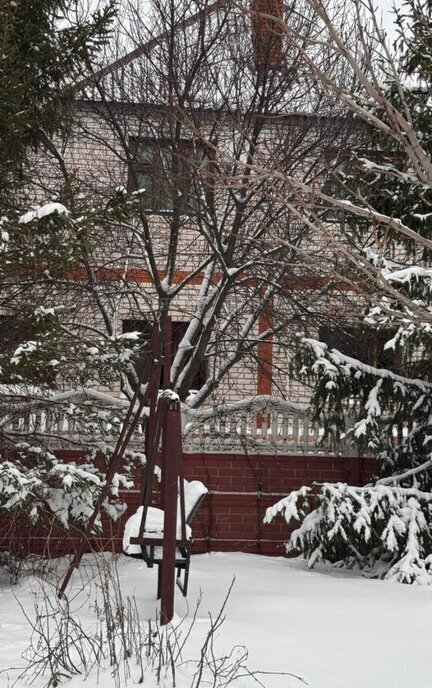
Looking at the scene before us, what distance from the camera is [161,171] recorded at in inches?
404

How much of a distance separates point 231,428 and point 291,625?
4.73 m

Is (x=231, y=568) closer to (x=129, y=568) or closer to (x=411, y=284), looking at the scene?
(x=129, y=568)

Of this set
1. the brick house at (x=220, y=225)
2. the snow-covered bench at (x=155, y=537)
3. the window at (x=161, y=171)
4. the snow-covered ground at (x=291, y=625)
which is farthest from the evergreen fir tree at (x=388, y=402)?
the snow-covered bench at (x=155, y=537)

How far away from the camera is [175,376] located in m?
11.4

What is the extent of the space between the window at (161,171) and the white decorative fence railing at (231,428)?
2349mm

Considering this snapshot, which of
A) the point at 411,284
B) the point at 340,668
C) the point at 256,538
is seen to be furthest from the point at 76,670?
the point at 256,538

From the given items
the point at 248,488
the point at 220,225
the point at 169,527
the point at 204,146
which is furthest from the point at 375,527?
the point at 204,146

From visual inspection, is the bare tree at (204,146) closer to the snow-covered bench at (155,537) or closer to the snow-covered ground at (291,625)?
the snow-covered ground at (291,625)

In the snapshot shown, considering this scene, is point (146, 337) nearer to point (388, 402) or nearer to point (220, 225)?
point (220, 225)

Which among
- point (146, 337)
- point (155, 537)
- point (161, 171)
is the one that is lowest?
point (155, 537)

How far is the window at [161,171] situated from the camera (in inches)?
394

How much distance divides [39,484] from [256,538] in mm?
3406

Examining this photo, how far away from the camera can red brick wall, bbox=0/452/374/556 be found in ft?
35.5

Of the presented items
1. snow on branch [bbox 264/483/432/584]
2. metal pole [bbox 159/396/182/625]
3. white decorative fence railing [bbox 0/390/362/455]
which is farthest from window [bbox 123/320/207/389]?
metal pole [bbox 159/396/182/625]
